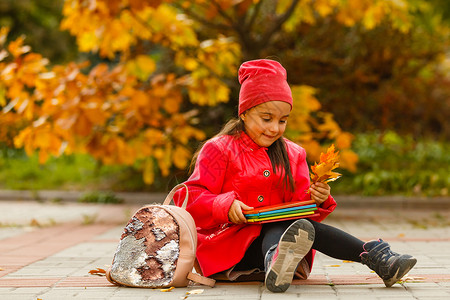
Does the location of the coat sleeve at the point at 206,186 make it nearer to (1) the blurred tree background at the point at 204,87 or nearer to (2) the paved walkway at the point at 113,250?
(2) the paved walkway at the point at 113,250

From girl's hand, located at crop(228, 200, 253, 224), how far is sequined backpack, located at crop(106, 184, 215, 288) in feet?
0.86

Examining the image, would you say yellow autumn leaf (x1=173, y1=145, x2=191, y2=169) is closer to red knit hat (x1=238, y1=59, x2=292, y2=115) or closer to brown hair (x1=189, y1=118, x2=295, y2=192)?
brown hair (x1=189, y1=118, x2=295, y2=192)

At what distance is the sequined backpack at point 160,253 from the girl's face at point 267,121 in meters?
0.50

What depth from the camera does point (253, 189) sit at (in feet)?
12.0

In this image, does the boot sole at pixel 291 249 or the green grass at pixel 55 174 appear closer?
the boot sole at pixel 291 249

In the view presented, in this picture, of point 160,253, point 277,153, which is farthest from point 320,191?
point 160,253

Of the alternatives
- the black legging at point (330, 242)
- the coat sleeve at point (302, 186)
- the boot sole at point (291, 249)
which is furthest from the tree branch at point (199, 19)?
the boot sole at point (291, 249)

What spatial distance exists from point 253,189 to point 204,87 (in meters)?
4.20

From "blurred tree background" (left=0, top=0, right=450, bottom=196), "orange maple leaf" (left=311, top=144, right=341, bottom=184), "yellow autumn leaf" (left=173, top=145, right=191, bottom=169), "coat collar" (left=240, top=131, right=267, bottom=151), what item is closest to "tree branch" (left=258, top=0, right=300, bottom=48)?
"blurred tree background" (left=0, top=0, right=450, bottom=196)

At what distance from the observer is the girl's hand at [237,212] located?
342 centimetres

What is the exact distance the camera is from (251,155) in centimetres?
371

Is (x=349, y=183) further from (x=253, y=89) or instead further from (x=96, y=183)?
(x=253, y=89)

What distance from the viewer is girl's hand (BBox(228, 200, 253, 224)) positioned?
3.42 metres

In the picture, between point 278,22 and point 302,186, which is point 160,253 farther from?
point 278,22
